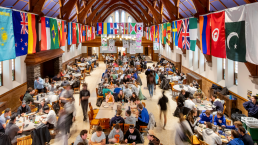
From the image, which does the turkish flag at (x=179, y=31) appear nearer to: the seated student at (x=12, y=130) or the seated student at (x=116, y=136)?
the seated student at (x=116, y=136)

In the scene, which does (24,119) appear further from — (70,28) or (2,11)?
(70,28)

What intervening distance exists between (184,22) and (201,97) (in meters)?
4.65

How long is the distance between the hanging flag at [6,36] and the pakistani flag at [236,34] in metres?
6.55

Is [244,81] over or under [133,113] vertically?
over

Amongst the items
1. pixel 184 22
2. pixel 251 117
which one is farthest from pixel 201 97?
pixel 184 22

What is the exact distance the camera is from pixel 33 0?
8.15 metres

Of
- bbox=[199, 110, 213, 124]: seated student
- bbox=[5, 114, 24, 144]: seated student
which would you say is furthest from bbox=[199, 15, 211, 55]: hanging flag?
bbox=[5, 114, 24, 144]: seated student

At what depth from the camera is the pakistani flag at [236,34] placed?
5488mm

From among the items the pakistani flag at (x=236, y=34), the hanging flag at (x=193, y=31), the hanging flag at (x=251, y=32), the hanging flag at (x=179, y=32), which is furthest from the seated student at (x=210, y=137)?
the hanging flag at (x=179, y=32)

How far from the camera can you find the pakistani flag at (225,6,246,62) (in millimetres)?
5488

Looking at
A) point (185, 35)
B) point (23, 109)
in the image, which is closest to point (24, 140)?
point (23, 109)

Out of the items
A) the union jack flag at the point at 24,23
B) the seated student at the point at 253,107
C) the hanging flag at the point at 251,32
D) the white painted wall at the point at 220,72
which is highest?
the union jack flag at the point at 24,23

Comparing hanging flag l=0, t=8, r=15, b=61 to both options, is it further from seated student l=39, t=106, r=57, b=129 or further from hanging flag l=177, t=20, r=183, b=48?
hanging flag l=177, t=20, r=183, b=48

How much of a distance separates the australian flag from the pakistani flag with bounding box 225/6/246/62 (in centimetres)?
658
